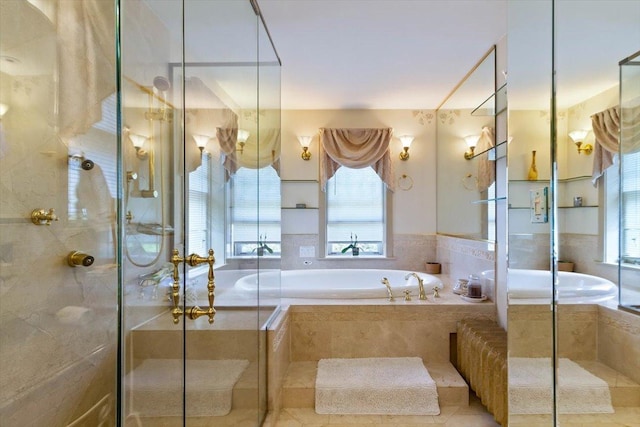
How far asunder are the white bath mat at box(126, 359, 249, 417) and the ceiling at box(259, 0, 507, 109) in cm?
199

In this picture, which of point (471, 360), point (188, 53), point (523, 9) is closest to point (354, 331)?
point (471, 360)

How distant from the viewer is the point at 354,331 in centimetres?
233

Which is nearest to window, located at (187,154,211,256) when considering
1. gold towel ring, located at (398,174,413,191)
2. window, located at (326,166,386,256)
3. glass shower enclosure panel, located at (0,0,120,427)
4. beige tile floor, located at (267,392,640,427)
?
glass shower enclosure panel, located at (0,0,120,427)

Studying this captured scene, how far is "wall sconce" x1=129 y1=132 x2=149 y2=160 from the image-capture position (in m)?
1.27

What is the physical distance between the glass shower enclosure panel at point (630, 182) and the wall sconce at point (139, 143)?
2.19 meters

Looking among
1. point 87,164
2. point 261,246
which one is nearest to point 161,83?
point 87,164

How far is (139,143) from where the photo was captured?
4.26 feet

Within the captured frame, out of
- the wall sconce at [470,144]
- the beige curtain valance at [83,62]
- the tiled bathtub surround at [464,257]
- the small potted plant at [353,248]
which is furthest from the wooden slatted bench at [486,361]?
the beige curtain valance at [83,62]

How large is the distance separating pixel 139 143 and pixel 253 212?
780 mm

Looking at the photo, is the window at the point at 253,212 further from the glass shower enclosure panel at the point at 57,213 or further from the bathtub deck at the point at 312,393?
the bathtub deck at the point at 312,393

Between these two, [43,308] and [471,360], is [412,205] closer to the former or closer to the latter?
[471,360]

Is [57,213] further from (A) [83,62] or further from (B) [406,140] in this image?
(B) [406,140]

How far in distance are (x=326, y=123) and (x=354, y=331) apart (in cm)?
242

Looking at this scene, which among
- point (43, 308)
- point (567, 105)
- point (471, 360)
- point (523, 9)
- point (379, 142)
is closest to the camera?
point (43, 308)
